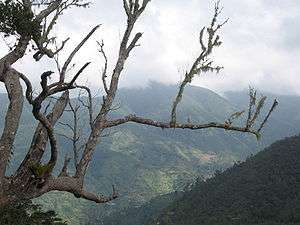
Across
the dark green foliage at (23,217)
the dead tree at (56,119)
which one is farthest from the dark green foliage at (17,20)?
the dark green foliage at (23,217)

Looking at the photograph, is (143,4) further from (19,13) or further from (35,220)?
(35,220)

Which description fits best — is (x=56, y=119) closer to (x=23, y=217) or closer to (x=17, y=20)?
(x=17, y=20)

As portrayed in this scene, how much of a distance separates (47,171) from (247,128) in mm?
3634

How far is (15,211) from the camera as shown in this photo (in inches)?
1117

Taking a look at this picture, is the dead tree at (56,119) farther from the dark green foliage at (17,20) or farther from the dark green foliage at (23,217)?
the dark green foliage at (23,217)

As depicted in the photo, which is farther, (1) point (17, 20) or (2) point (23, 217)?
(2) point (23, 217)

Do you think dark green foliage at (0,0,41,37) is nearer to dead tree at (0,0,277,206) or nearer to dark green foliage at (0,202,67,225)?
dead tree at (0,0,277,206)

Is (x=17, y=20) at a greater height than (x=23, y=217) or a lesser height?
greater

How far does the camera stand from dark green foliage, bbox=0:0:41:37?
9.59m

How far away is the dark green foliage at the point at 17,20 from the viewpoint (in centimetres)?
959

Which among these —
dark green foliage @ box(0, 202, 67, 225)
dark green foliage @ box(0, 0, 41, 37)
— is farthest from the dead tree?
dark green foliage @ box(0, 202, 67, 225)

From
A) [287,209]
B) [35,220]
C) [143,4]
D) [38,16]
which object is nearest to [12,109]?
[38,16]

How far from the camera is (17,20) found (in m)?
9.62

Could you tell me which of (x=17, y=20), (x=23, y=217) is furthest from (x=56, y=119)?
(x=23, y=217)
